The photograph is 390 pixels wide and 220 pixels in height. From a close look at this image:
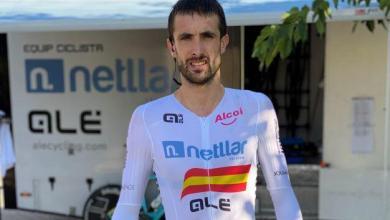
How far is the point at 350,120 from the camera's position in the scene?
444 cm

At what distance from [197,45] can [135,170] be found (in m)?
0.40

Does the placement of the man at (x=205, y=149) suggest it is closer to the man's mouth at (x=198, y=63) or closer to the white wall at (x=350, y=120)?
the man's mouth at (x=198, y=63)

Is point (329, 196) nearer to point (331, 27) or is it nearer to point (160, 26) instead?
point (331, 27)

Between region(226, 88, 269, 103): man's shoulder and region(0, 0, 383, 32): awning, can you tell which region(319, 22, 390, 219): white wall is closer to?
region(0, 0, 383, 32): awning

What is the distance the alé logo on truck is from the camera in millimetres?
4973

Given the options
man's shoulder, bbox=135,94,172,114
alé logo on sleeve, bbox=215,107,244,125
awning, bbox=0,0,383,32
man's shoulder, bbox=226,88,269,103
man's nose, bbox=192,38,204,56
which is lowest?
alé logo on sleeve, bbox=215,107,244,125

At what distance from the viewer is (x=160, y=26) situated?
11.4ft

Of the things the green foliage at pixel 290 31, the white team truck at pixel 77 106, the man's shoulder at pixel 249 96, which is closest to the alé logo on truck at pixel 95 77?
the white team truck at pixel 77 106

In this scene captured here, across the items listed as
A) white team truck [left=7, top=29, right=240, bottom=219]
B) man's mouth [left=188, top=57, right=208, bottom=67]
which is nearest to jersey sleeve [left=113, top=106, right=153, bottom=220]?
man's mouth [left=188, top=57, right=208, bottom=67]

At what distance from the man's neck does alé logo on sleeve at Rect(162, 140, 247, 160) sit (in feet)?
0.33

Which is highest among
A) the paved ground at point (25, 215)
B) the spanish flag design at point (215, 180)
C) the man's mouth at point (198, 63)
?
the man's mouth at point (198, 63)

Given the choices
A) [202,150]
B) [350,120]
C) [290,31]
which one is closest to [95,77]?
[350,120]

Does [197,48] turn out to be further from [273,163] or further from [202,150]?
[273,163]

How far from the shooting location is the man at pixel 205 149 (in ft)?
4.57
